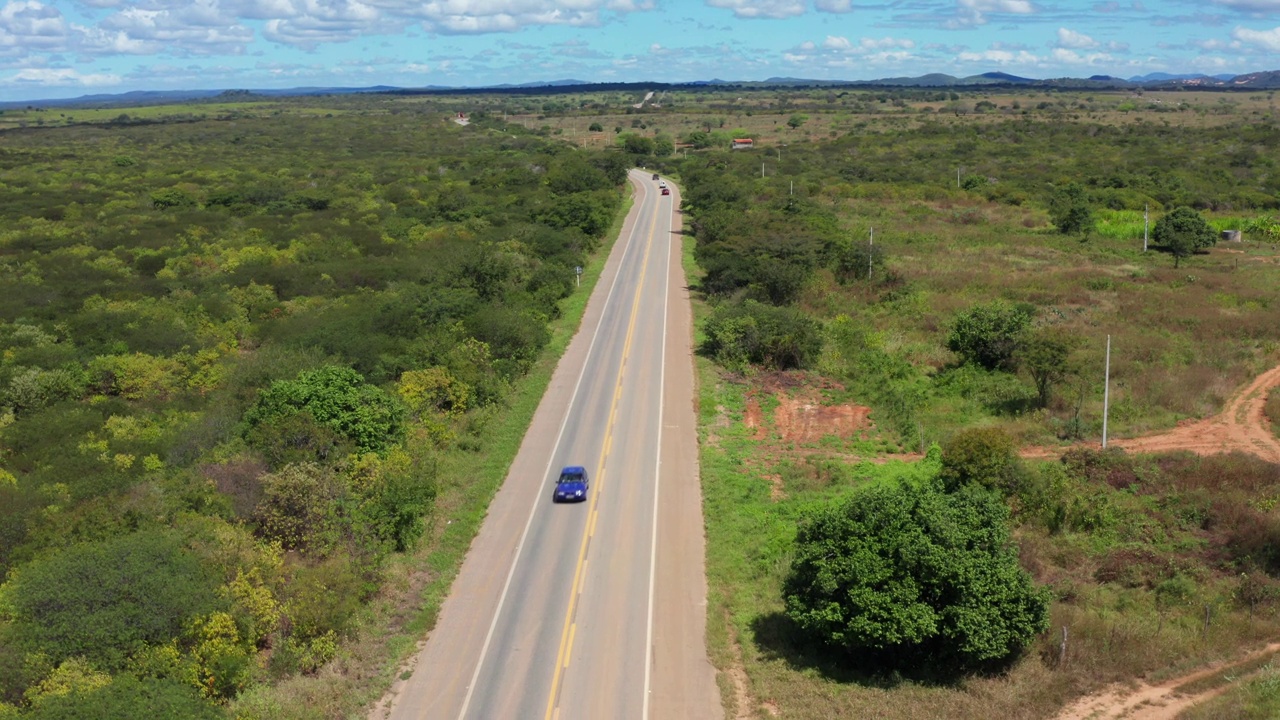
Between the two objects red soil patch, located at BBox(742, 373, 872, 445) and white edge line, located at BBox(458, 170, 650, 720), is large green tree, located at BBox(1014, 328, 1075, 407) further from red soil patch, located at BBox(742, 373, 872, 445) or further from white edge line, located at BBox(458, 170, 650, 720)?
white edge line, located at BBox(458, 170, 650, 720)

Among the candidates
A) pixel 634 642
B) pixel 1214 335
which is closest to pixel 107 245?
pixel 634 642

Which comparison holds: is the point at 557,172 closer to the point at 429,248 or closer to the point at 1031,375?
the point at 429,248

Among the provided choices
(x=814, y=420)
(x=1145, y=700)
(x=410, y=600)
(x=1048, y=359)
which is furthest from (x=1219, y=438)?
(x=410, y=600)

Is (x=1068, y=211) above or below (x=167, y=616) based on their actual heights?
above

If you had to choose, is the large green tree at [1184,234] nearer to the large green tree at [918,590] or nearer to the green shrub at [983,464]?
the green shrub at [983,464]

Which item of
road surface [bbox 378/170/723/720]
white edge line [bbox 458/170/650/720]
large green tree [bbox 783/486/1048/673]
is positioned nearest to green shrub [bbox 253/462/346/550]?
road surface [bbox 378/170/723/720]

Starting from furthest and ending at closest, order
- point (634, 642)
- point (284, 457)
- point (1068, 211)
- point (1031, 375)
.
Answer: point (1068, 211)
point (1031, 375)
point (284, 457)
point (634, 642)
